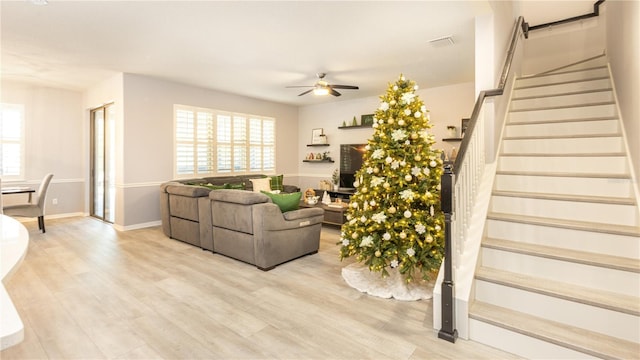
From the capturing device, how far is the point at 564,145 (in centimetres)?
323


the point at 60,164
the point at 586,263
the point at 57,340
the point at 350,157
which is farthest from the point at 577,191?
the point at 60,164

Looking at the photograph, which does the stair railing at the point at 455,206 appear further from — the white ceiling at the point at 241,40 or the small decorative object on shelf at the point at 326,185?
the small decorative object on shelf at the point at 326,185

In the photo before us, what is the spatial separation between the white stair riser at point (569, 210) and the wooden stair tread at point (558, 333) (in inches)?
34.8

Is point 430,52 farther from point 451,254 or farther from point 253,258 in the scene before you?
point 253,258

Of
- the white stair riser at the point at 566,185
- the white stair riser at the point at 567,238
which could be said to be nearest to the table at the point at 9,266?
the white stair riser at the point at 567,238

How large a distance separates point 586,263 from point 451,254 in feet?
2.98

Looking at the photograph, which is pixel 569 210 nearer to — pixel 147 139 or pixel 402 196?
pixel 402 196

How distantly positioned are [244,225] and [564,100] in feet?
13.9

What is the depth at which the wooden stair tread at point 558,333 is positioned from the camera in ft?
6.06

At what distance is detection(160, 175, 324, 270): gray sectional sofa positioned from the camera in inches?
148

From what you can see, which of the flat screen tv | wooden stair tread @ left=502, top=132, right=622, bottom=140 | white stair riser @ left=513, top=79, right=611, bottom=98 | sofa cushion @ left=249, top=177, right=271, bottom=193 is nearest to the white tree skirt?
wooden stair tread @ left=502, top=132, right=622, bottom=140

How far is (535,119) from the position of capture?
3.78 metres

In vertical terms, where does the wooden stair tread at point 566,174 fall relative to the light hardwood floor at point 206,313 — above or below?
above

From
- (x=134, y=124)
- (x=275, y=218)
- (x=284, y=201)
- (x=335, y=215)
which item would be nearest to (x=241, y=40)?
(x=284, y=201)
